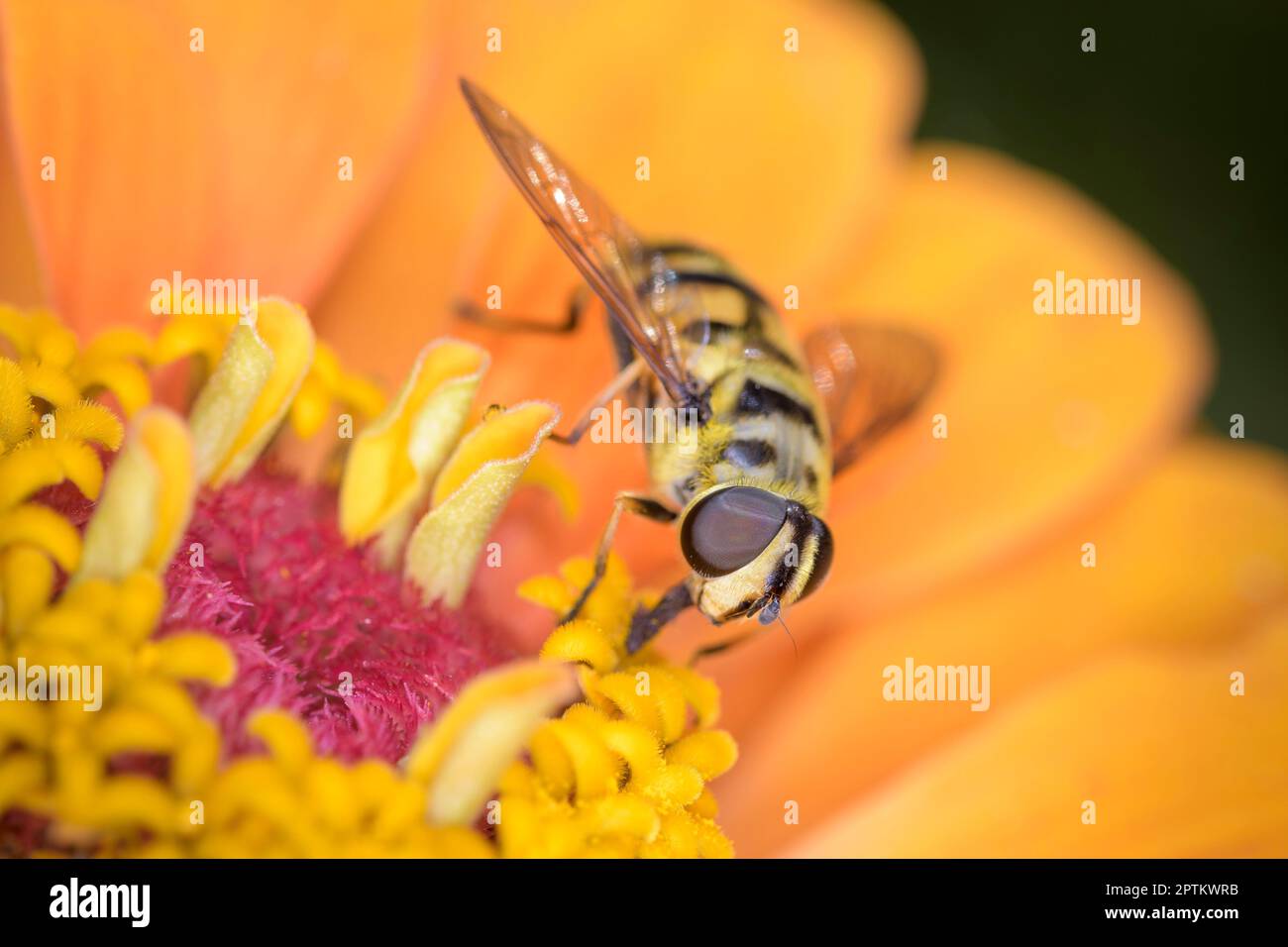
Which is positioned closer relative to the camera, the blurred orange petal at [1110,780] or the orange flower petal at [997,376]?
the blurred orange petal at [1110,780]

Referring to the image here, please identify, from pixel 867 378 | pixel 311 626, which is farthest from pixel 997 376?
pixel 311 626

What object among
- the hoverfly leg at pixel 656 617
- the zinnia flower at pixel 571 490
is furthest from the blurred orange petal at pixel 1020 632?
the hoverfly leg at pixel 656 617

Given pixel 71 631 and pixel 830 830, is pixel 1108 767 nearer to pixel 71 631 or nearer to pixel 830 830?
pixel 830 830

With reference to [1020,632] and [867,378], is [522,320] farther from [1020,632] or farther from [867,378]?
[1020,632]

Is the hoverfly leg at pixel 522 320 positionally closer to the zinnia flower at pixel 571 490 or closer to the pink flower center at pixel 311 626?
the zinnia flower at pixel 571 490

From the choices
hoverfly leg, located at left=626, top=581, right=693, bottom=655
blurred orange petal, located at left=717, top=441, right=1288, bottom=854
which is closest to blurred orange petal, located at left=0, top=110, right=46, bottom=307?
hoverfly leg, located at left=626, top=581, right=693, bottom=655

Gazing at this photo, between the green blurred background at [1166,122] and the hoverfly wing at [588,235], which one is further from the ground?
the green blurred background at [1166,122]

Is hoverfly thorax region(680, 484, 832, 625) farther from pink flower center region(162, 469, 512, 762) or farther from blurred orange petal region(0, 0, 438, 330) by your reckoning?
blurred orange petal region(0, 0, 438, 330)
